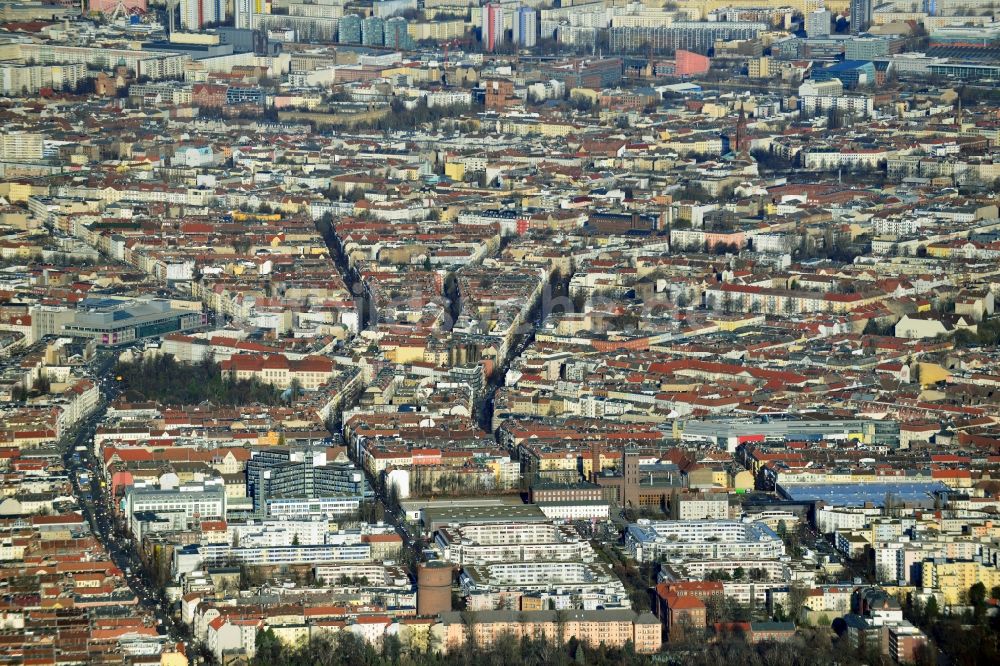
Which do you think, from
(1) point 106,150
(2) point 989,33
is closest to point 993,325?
(1) point 106,150

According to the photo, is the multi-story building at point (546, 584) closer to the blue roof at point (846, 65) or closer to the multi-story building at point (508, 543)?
the multi-story building at point (508, 543)

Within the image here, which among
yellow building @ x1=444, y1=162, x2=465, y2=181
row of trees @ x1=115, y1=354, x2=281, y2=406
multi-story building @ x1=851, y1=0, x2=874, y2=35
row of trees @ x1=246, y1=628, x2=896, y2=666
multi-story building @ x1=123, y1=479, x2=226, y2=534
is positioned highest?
multi-story building @ x1=851, y1=0, x2=874, y2=35

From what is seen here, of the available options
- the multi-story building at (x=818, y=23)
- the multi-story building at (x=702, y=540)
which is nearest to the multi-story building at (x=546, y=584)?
the multi-story building at (x=702, y=540)

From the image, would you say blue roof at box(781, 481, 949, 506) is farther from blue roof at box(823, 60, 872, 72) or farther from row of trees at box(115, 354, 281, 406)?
blue roof at box(823, 60, 872, 72)

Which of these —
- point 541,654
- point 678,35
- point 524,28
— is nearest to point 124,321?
point 541,654

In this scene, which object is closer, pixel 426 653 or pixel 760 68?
pixel 426 653

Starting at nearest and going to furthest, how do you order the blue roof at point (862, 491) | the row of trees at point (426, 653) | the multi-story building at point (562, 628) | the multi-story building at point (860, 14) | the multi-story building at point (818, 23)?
the row of trees at point (426, 653) < the multi-story building at point (562, 628) < the blue roof at point (862, 491) < the multi-story building at point (818, 23) < the multi-story building at point (860, 14)

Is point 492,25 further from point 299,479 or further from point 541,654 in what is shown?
point 541,654

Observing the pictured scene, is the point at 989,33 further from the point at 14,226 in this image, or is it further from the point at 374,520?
the point at 374,520

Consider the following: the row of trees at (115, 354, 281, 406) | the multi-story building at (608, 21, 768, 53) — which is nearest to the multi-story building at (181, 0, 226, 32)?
the multi-story building at (608, 21, 768, 53)

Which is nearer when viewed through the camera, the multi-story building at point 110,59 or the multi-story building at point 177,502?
the multi-story building at point 177,502

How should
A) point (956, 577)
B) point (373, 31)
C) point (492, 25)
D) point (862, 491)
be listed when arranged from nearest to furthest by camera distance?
point (956, 577) → point (862, 491) → point (373, 31) → point (492, 25)
